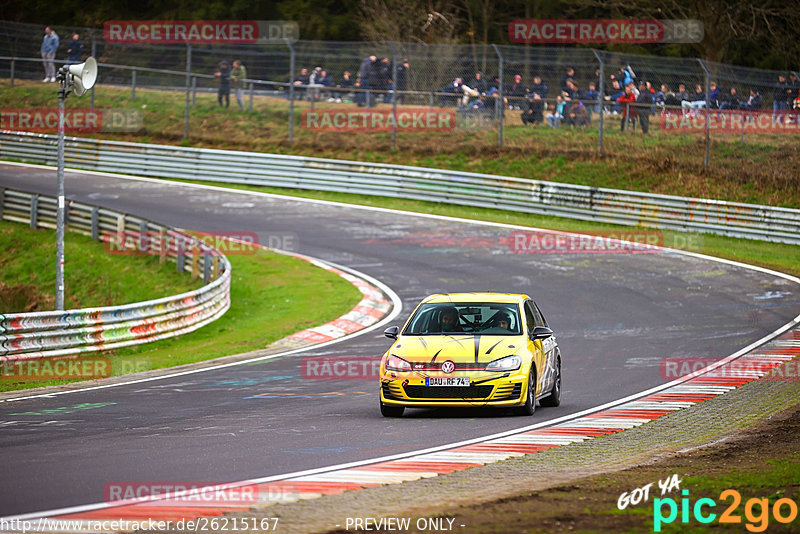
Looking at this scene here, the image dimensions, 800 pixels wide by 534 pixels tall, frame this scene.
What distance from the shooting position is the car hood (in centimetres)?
1159

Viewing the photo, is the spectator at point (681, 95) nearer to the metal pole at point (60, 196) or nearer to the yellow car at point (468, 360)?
the metal pole at point (60, 196)

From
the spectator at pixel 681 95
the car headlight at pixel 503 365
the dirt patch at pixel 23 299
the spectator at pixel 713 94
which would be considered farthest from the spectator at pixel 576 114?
the car headlight at pixel 503 365

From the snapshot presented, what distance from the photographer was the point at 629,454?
383 inches

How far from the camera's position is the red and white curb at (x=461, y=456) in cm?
718

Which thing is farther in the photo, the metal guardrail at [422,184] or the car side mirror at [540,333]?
the metal guardrail at [422,184]

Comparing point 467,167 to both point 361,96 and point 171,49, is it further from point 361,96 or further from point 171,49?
point 171,49

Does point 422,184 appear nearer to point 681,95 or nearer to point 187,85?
point 681,95

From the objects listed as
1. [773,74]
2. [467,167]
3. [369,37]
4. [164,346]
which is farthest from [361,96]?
[369,37]

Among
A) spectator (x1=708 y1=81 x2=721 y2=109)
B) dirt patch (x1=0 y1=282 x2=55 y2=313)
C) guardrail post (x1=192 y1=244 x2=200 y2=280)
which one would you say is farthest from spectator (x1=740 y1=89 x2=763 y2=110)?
dirt patch (x1=0 y1=282 x2=55 y2=313)

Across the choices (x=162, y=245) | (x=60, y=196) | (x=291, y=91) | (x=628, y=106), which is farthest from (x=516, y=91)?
(x=60, y=196)

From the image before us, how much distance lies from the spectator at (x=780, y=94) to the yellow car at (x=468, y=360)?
66.2 ft

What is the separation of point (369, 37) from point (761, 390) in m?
47.6

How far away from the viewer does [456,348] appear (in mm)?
11727

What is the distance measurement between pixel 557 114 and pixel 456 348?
2295 centimetres
